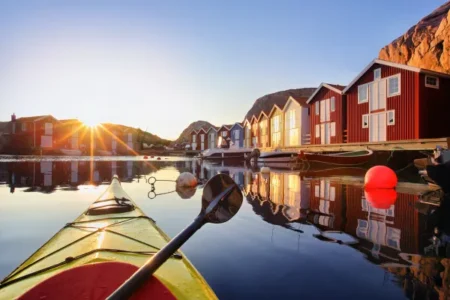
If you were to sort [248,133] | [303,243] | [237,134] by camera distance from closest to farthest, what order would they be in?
[303,243]
[248,133]
[237,134]

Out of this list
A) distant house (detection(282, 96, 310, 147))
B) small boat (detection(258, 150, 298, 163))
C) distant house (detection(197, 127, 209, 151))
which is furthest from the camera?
distant house (detection(197, 127, 209, 151))

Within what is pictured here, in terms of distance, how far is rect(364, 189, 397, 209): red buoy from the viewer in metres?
8.69

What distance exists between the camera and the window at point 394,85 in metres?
24.5

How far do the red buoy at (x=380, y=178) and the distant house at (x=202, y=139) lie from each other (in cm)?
6128

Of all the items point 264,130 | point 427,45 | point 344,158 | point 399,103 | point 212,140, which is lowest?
point 344,158

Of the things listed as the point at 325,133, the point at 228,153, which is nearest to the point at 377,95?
the point at 325,133

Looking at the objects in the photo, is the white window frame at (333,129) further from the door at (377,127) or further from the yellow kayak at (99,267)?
the yellow kayak at (99,267)

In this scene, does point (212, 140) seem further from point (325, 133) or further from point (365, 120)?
point (365, 120)

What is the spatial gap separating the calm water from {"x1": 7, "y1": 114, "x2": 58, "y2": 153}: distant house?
6336 cm

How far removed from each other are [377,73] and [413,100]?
4.38 meters

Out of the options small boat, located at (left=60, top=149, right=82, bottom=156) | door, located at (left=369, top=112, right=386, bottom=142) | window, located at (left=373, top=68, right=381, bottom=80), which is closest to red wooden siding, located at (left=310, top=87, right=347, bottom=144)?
door, located at (left=369, top=112, right=386, bottom=142)

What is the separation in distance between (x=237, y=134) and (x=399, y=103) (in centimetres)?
4057

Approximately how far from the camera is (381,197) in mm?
9852

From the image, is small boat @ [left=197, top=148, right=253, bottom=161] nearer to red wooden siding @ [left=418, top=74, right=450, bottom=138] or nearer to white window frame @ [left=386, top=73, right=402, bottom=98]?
white window frame @ [left=386, top=73, right=402, bottom=98]
